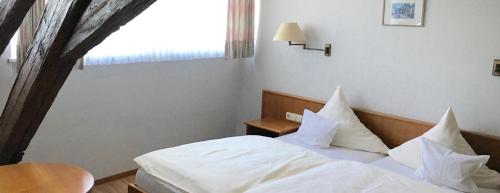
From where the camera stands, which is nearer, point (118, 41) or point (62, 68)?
point (62, 68)

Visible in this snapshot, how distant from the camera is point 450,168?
2908 millimetres

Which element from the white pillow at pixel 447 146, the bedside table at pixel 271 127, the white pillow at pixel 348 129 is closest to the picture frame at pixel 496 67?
the white pillow at pixel 447 146

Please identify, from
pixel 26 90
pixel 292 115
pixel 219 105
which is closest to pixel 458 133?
pixel 292 115

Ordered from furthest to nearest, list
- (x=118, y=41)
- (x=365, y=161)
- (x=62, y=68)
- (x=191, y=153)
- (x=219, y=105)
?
(x=219, y=105)
(x=118, y=41)
(x=365, y=161)
(x=191, y=153)
(x=62, y=68)

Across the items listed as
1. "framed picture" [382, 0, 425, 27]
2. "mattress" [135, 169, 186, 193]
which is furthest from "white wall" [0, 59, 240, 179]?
"framed picture" [382, 0, 425, 27]

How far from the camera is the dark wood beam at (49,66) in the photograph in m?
2.05

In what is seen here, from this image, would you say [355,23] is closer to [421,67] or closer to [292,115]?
[421,67]

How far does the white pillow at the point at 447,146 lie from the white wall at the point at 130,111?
6.84 ft

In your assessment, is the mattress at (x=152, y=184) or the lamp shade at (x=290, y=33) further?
the lamp shade at (x=290, y=33)

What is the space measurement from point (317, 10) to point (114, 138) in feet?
7.23

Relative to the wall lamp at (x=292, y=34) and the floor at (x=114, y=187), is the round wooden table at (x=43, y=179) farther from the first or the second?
the wall lamp at (x=292, y=34)

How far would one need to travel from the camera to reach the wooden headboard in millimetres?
3230

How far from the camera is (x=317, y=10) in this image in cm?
423

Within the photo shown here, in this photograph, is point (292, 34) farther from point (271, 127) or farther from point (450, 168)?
point (450, 168)
